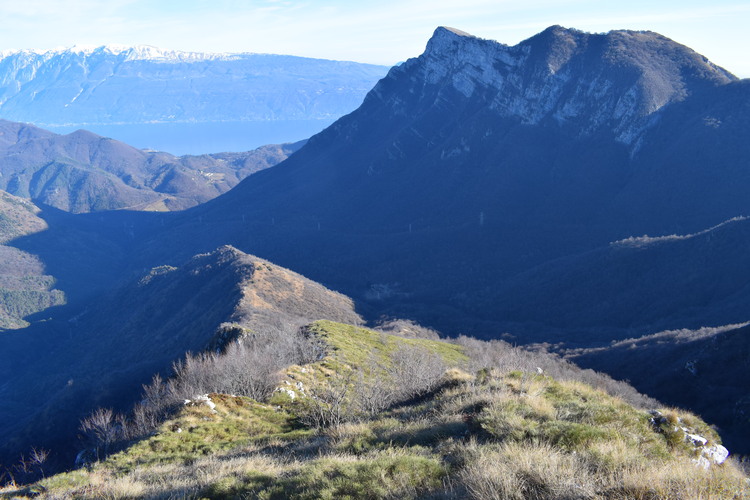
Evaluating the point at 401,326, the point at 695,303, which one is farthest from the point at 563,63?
the point at 401,326

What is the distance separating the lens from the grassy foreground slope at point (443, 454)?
28.5ft

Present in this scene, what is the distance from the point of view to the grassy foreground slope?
8.67 metres

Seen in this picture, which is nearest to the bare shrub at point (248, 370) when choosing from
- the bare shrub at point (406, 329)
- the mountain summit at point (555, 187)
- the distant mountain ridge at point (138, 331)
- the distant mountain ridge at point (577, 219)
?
the distant mountain ridge at point (138, 331)

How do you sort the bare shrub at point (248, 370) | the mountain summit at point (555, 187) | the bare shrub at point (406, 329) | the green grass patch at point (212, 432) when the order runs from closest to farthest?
the green grass patch at point (212, 432)
the bare shrub at point (248, 370)
the bare shrub at point (406, 329)
the mountain summit at point (555, 187)

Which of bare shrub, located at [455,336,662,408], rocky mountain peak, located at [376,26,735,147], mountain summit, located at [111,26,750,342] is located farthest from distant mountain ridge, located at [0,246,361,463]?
rocky mountain peak, located at [376,26,735,147]

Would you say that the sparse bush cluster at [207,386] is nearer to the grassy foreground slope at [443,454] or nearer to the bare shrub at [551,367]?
the grassy foreground slope at [443,454]

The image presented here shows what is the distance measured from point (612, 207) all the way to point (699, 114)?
135ft

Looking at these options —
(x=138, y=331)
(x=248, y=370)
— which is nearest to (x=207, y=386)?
(x=248, y=370)

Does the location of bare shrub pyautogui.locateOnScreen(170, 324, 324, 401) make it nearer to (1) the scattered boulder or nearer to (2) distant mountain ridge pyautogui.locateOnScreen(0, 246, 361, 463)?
(2) distant mountain ridge pyautogui.locateOnScreen(0, 246, 361, 463)

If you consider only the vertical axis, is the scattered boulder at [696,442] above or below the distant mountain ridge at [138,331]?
above

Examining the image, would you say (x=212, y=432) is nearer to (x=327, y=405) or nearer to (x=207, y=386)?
(x=327, y=405)

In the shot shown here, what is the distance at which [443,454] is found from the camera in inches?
469

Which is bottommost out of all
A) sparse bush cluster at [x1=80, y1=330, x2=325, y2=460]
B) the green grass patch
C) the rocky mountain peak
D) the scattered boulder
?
sparse bush cluster at [x1=80, y1=330, x2=325, y2=460]

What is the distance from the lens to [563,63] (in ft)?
628
